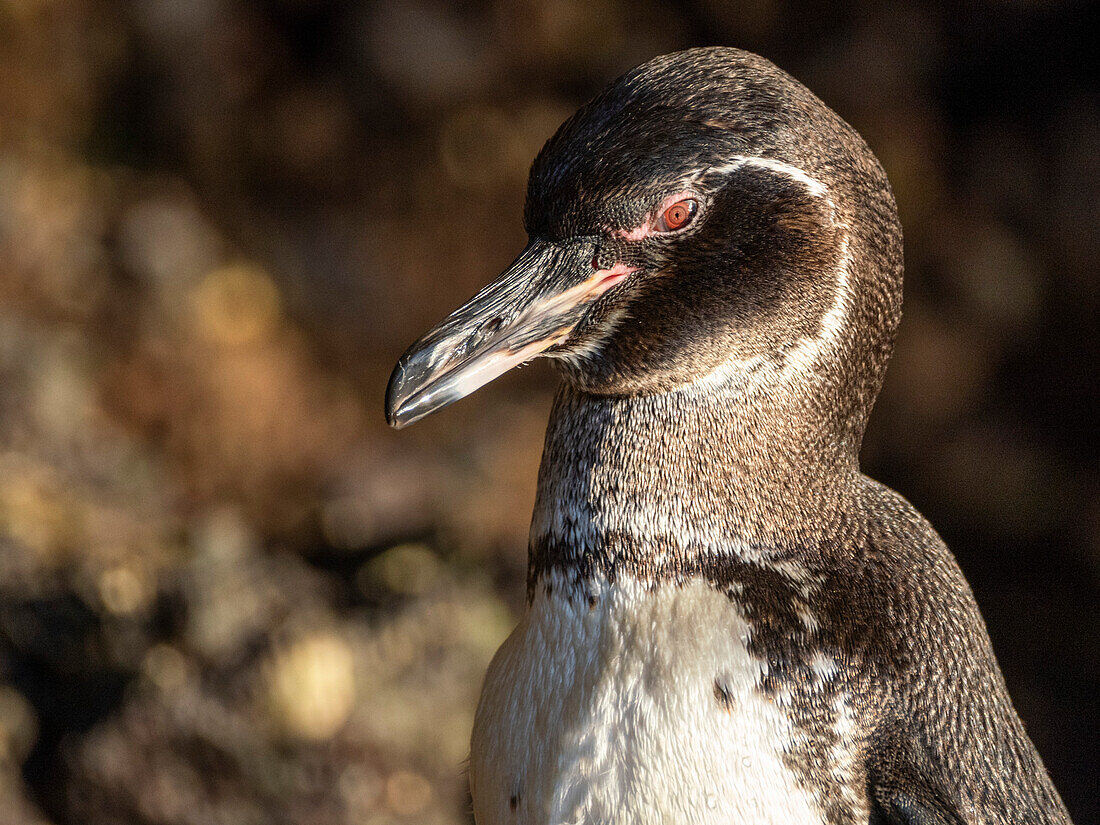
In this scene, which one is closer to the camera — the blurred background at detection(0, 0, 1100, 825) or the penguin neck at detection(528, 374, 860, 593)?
the penguin neck at detection(528, 374, 860, 593)

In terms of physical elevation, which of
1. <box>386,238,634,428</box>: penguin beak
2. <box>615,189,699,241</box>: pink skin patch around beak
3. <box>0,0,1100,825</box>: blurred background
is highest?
<box>615,189,699,241</box>: pink skin patch around beak

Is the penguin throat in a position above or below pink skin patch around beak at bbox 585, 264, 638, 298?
below

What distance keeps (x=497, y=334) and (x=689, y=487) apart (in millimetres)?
211

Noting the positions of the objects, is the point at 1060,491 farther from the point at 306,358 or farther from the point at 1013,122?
the point at 306,358

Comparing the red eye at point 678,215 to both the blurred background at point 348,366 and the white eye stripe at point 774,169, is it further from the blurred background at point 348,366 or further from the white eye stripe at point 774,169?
the blurred background at point 348,366

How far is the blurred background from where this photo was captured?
2016 mm

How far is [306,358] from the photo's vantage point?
3.30 meters

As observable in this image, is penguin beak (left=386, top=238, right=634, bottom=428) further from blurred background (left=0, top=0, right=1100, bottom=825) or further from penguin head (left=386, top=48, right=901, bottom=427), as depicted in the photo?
blurred background (left=0, top=0, right=1100, bottom=825)

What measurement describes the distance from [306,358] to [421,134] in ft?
2.42

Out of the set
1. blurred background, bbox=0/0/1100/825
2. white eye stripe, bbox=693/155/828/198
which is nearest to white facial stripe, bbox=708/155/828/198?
white eye stripe, bbox=693/155/828/198

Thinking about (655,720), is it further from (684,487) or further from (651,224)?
(651,224)

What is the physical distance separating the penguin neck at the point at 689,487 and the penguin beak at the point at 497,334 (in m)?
0.10

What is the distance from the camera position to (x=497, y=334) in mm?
938

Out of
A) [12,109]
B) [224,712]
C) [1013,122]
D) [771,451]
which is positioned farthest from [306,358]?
[771,451]
